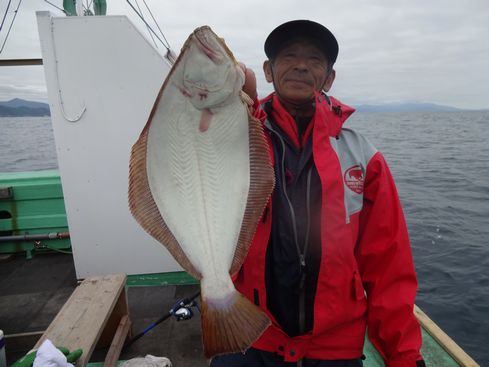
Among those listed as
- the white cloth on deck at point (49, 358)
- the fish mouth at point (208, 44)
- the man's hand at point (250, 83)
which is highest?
the fish mouth at point (208, 44)

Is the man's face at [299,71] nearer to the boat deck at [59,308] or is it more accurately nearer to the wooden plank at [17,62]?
the boat deck at [59,308]

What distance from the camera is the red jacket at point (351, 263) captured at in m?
1.65

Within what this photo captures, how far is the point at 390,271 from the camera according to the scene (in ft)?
5.65

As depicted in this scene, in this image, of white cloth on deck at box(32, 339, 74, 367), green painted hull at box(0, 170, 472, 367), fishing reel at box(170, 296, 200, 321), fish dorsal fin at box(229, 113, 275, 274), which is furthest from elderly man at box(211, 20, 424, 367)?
green painted hull at box(0, 170, 472, 367)

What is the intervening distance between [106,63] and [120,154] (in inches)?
38.5

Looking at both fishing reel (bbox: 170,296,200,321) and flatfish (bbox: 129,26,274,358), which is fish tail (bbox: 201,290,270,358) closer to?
flatfish (bbox: 129,26,274,358)

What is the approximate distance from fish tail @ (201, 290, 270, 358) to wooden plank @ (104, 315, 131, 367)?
6.33 ft

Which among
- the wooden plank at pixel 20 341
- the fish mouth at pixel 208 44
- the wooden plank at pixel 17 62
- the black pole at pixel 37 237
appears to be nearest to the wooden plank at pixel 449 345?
the fish mouth at pixel 208 44

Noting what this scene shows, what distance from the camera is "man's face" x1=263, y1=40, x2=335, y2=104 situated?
5.64 feet

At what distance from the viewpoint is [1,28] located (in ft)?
12.9

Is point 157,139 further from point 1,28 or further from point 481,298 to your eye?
point 481,298

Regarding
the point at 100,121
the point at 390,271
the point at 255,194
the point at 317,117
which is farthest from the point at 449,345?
the point at 100,121

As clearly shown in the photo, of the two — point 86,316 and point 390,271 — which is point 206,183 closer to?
point 390,271

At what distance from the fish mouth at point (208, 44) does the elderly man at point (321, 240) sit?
47cm
